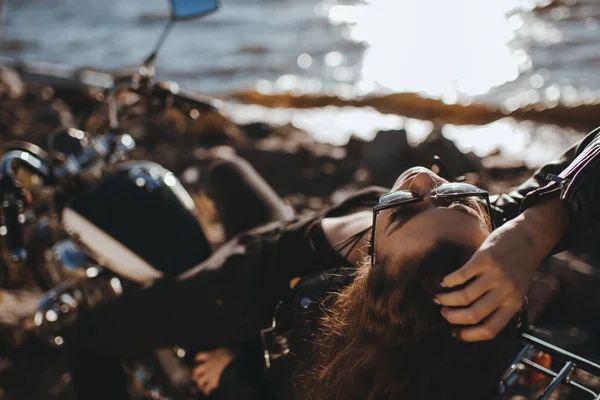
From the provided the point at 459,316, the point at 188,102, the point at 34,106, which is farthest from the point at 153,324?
the point at 34,106

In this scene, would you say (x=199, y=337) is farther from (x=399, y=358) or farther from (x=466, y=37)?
(x=466, y=37)

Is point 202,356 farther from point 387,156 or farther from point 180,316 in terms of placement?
point 387,156

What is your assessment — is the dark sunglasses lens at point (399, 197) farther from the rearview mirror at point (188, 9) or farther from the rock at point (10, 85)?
the rock at point (10, 85)

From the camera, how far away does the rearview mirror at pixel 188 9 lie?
2537 mm

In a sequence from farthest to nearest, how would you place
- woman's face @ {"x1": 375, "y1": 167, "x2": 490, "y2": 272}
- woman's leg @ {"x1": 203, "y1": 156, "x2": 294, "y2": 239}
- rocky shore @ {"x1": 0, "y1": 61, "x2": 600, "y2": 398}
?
rocky shore @ {"x1": 0, "y1": 61, "x2": 600, "y2": 398}
woman's leg @ {"x1": 203, "y1": 156, "x2": 294, "y2": 239}
woman's face @ {"x1": 375, "y1": 167, "x2": 490, "y2": 272}

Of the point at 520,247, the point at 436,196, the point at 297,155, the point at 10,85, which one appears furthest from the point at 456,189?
the point at 10,85

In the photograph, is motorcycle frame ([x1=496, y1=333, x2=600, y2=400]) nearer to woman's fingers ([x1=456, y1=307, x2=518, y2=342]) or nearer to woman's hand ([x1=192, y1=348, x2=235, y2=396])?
woman's fingers ([x1=456, y1=307, x2=518, y2=342])

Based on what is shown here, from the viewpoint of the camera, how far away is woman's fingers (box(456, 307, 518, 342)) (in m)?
1.30

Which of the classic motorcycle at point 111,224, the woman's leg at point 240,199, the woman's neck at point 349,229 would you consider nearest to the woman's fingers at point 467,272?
the woman's neck at point 349,229

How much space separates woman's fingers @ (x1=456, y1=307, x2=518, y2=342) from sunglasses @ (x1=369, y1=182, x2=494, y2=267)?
0.31 metres

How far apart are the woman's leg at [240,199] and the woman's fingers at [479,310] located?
1.40m

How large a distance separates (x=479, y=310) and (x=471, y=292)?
38 millimetres

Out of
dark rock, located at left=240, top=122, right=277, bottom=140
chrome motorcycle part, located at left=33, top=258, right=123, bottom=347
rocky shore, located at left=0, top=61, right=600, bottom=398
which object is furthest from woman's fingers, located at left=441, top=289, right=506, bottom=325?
dark rock, located at left=240, top=122, right=277, bottom=140

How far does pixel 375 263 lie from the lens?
1557mm
